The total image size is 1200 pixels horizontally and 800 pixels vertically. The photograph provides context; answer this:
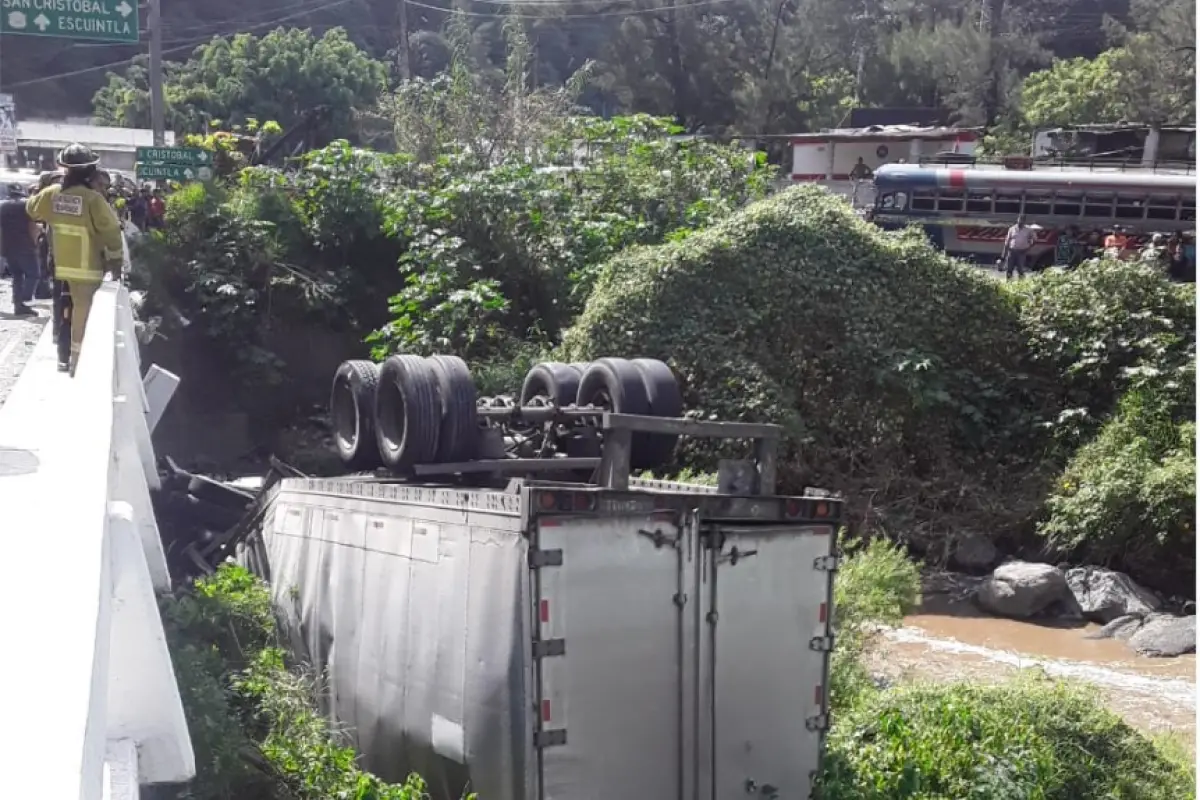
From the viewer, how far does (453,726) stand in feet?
22.3

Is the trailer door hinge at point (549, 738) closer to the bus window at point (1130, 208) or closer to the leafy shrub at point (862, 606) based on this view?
the leafy shrub at point (862, 606)

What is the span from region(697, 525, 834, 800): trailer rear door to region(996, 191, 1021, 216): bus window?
24442 millimetres

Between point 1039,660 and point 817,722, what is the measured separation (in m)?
6.66

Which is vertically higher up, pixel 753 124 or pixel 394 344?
pixel 753 124

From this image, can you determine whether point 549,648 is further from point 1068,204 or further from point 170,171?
point 1068,204

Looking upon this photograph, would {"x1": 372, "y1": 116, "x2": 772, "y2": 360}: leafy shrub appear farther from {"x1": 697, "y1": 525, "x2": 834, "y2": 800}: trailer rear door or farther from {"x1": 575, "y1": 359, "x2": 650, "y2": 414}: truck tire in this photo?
{"x1": 697, "y1": 525, "x2": 834, "y2": 800}: trailer rear door

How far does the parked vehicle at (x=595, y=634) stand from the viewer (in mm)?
6402

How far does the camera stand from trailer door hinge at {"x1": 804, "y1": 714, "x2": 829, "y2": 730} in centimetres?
723

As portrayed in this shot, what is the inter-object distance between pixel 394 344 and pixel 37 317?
5267 millimetres

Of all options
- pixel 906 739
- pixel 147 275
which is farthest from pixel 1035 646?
pixel 147 275

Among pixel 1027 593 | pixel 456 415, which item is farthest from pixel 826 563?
pixel 1027 593

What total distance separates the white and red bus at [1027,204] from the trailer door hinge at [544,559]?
2191cm

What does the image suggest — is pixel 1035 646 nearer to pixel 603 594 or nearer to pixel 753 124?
pixel 603 594

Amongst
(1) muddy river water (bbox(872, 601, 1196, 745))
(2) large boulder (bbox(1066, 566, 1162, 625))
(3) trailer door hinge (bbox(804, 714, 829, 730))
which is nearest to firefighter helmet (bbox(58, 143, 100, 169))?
(3) trailer door hinge (bbox(804, 714, 829, 730))
